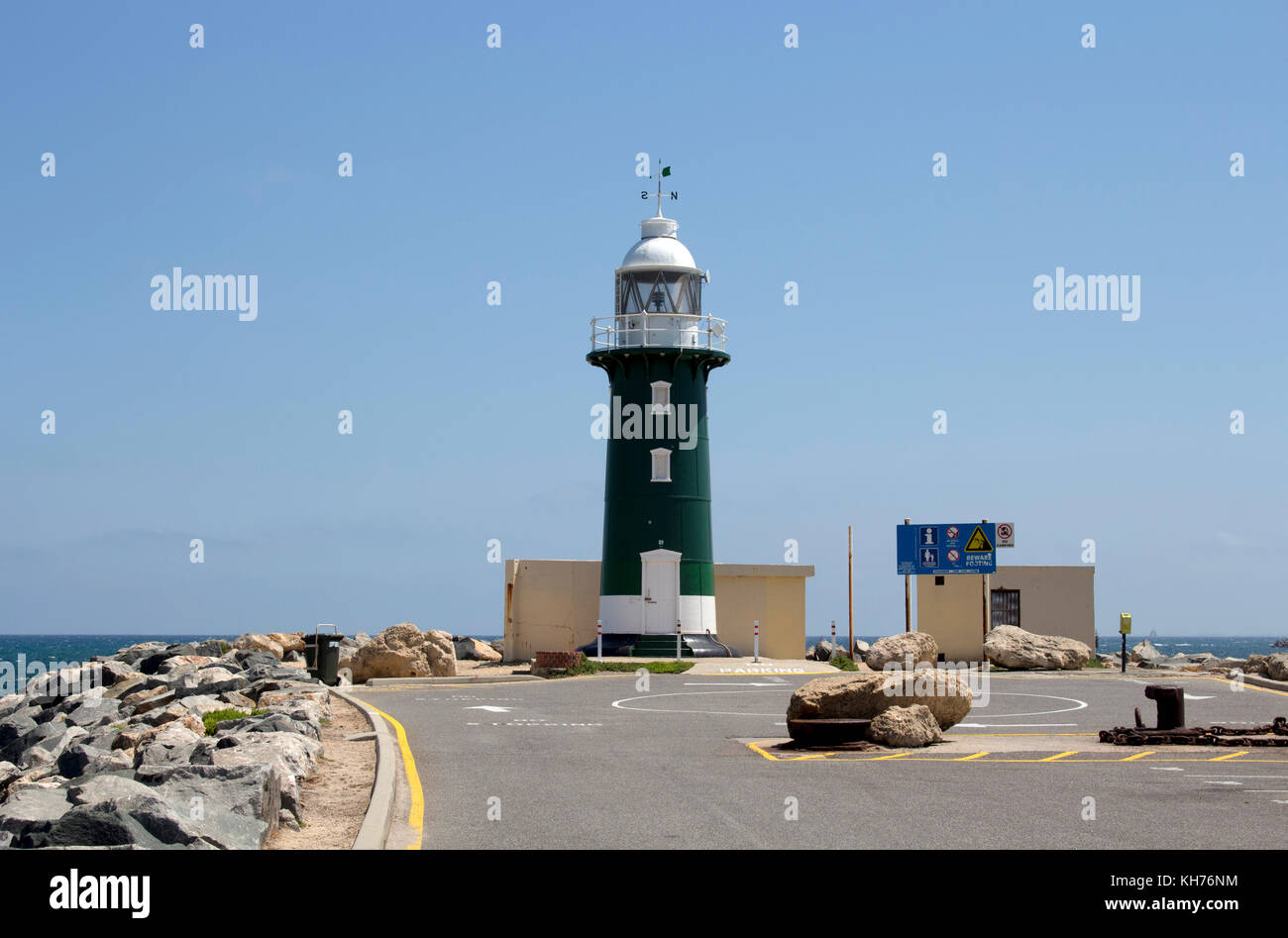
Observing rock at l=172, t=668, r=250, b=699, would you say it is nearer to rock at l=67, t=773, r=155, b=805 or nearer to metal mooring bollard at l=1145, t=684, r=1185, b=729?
rock at l=67, t=773, r=155, b=805

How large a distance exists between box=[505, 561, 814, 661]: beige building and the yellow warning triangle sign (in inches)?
205

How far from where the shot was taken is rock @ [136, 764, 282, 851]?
9156 millimetres

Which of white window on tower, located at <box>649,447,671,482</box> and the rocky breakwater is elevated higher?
white window on tower, located at <box>649,447,671,482</box>

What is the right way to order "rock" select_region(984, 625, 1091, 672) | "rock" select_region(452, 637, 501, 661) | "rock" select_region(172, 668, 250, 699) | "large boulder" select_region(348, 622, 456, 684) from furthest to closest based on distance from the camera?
"rock" select_region(452, 637, 501, 661), "rock" select_region(984, 625, 1091, 672), "large boulder" select_region(348, 622, 456, 684), "rock" select_region(172, 668, 250, 699)

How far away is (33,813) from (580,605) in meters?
34.9

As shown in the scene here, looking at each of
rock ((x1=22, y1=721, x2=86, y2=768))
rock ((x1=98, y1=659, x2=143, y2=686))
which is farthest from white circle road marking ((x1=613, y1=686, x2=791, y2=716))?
rock ((x1=98, y1=659, x2=143, y2=686))

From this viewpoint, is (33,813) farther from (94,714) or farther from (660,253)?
(660,253)

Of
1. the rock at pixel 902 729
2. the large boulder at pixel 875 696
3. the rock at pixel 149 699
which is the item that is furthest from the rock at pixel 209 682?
the rock at pixel 902 729

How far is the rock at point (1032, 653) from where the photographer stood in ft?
129

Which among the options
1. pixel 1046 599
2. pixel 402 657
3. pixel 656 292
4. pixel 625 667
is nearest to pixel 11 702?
pixel 402 657

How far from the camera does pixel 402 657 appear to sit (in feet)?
118

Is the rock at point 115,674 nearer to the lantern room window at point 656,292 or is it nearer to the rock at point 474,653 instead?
the rock at point 474,653

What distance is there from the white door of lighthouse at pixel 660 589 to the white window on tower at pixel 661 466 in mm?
2151
